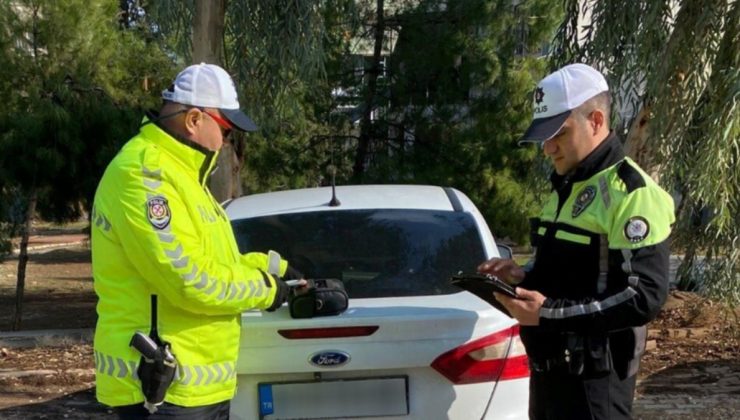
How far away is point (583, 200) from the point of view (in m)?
2.77

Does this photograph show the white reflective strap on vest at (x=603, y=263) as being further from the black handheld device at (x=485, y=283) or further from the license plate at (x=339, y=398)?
the license plate at (x=339, y=398)

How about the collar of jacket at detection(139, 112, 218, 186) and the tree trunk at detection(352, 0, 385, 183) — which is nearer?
the collar of jacket at detection(139, 112, 218, 186)

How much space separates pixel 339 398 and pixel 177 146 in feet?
3.90

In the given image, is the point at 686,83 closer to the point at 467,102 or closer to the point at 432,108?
the point at 467,102

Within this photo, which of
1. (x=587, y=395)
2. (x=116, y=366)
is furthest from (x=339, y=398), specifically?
(x=587, y=395)

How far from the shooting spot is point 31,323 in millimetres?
12727

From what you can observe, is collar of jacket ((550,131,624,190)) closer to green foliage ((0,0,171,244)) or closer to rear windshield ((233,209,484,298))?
rear windshield ((233,209,484,298))

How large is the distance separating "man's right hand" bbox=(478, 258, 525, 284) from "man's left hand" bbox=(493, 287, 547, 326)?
300 mm

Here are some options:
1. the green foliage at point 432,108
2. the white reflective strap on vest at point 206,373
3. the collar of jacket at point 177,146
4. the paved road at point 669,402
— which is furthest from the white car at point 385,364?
the green foliage at point 432,108

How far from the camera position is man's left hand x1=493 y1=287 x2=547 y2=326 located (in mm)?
2748

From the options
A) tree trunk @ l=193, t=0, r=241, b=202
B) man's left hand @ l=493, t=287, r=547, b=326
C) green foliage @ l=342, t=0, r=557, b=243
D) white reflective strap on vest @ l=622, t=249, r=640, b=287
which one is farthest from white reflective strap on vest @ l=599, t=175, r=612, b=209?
green foliage @ l=342, t=0, r=557, b=243

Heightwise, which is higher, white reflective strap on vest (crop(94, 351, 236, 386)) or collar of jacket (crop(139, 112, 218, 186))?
collar of jacket (crop(139, 112, 218, 186))

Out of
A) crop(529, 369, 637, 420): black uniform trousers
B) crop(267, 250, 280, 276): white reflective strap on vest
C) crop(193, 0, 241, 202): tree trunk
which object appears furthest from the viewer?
crop(193, 0, 241, 202): tree trunk

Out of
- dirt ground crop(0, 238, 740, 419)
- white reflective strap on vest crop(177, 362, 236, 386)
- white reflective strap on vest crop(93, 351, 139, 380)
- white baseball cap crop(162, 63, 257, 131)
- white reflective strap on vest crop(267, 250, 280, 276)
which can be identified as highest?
white baseball cap crop(162, 63, 257, 131)
